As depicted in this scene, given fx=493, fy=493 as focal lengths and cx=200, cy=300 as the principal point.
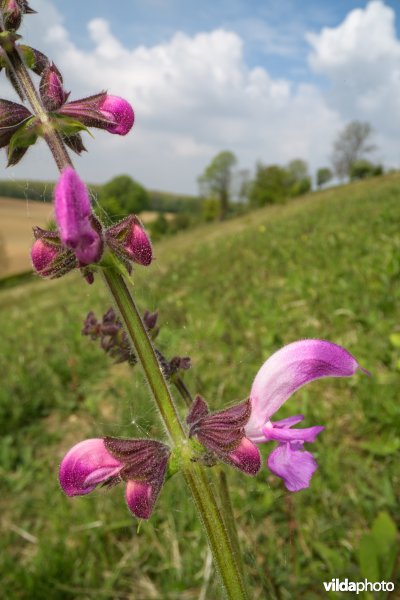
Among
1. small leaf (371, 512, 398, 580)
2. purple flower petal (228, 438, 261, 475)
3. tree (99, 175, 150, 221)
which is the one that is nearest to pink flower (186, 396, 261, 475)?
purple flower petal (228, 438, 261, 475)

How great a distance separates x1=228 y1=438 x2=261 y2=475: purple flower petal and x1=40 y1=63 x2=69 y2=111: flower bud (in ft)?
2.47

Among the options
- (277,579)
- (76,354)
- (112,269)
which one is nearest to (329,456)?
(277,579)

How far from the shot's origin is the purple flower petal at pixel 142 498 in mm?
905

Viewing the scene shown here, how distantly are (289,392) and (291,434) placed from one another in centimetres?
13

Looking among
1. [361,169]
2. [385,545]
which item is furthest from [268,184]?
[385,545]

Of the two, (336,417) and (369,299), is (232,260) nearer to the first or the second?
(369,299)

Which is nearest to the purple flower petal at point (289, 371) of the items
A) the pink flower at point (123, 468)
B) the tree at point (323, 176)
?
the pink flower at point (123, 468)

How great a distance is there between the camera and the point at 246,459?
0.92 metres

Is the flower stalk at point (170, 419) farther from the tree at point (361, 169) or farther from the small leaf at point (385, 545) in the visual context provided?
the tree at point (361, 169)

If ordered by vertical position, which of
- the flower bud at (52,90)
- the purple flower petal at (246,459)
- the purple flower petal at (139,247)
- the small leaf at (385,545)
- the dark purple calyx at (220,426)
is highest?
the flower bud at (52,90)

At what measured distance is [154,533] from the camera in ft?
7.54

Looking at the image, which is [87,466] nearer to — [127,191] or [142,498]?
[142,498]

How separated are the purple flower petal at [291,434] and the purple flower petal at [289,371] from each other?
3cm

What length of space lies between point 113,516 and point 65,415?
151 centimetres
